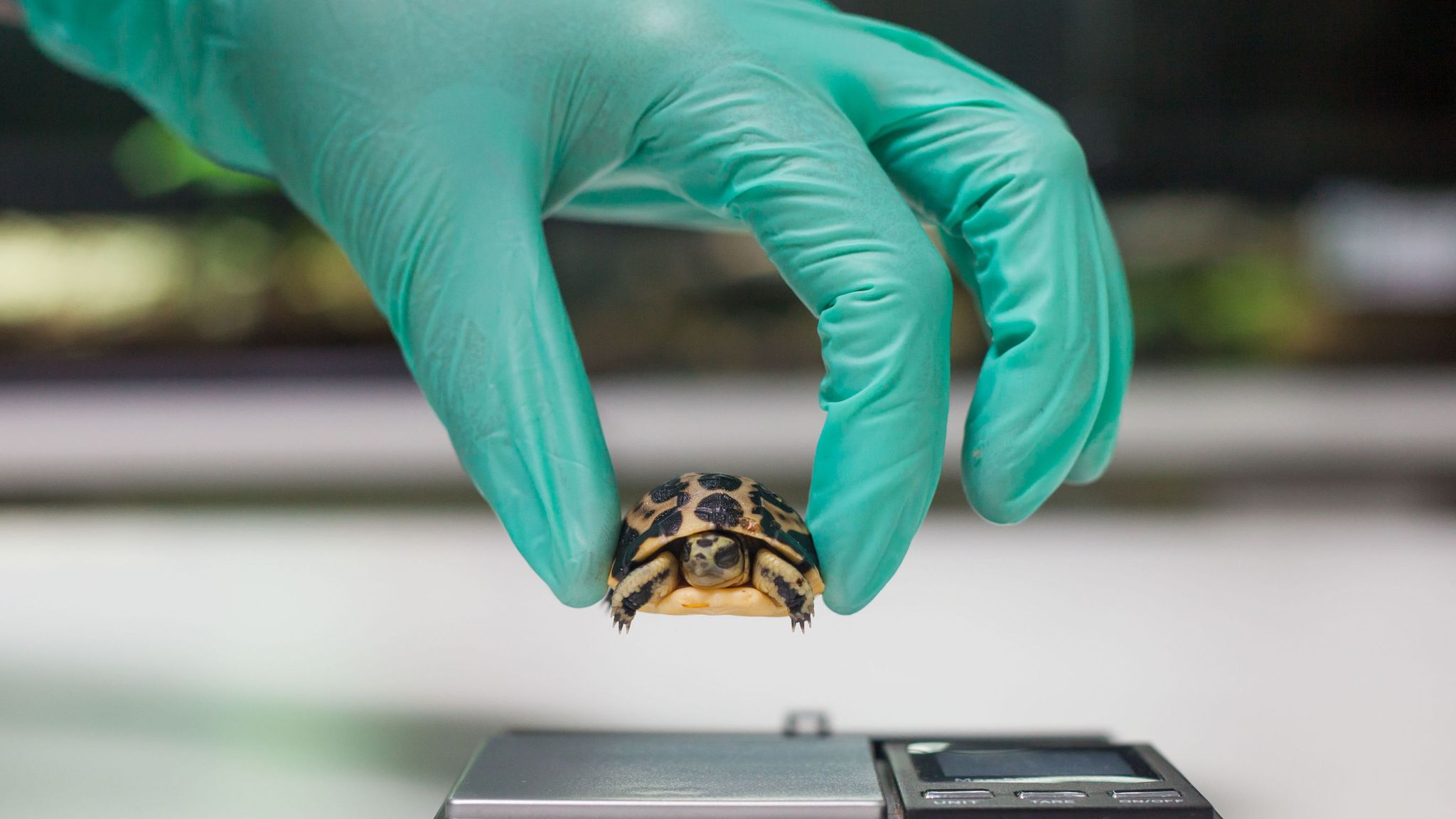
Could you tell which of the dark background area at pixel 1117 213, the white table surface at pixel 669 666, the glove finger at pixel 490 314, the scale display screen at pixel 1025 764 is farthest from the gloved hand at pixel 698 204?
the dark background area at pixel 1117 213

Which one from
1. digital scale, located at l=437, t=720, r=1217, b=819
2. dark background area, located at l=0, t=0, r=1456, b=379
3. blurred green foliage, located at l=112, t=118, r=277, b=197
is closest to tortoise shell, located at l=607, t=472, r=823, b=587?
digital scale, located at l=437, t=720, r=1217, b=819

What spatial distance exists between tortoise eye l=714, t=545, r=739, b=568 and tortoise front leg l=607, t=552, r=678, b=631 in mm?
30

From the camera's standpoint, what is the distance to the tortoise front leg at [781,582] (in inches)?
23.6

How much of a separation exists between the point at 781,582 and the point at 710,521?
0.06m

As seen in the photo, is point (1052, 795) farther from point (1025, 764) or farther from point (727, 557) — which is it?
point (727, 557)

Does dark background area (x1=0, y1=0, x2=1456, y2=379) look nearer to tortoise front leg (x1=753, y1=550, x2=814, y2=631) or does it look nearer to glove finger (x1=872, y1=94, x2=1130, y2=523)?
glove finger (x1=872, y1=94, x2=1130, y2=523)

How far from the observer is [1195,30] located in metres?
2.36

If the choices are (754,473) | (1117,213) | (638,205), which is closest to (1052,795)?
(638,205)

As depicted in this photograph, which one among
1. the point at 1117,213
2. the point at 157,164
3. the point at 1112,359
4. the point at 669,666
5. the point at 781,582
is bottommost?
the point at 669,666

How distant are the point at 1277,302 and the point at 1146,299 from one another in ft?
1.07

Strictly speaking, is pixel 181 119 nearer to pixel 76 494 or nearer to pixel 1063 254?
pixel 1063 254

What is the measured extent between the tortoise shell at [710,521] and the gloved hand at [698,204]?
0.02 metres

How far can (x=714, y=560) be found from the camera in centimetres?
59

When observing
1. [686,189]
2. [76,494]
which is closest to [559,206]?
[686,189]
